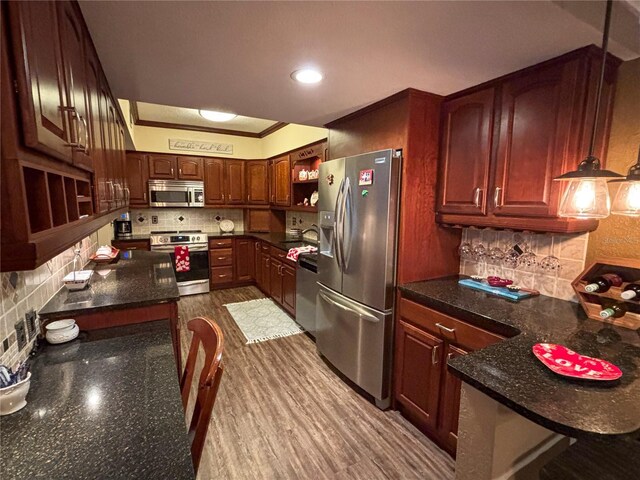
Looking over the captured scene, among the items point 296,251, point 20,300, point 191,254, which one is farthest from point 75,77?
point 191,254

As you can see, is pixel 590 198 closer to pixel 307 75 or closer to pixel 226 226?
pixel 307 75

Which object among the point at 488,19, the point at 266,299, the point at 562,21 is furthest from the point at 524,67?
the point at 266,299

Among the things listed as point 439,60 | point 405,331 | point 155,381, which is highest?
point 439,60

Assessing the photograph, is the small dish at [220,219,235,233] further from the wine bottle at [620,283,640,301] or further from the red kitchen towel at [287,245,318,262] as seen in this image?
the wine bottle at [620,283,640,301]

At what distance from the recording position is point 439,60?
1507 millimetres

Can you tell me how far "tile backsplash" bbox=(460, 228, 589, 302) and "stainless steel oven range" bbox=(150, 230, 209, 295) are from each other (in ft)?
12.4

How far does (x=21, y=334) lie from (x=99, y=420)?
2.24 ft

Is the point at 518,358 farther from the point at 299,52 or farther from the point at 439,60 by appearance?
the point at 299,52

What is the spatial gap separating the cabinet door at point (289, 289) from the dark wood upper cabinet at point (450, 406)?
2.08m

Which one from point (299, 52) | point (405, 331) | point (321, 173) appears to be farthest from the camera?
point (321, 173)

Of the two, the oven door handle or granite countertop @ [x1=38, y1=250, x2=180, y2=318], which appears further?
the oven door handle

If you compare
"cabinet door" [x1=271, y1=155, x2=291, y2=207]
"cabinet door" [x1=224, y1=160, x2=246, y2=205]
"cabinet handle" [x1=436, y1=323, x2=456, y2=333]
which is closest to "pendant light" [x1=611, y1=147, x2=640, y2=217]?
"cabinet handle" [x1=436, y1=323, x2=456, y2=333]

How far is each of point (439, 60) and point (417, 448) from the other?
2.20 m

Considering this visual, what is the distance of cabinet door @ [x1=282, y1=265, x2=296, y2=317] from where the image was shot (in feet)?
11.7
